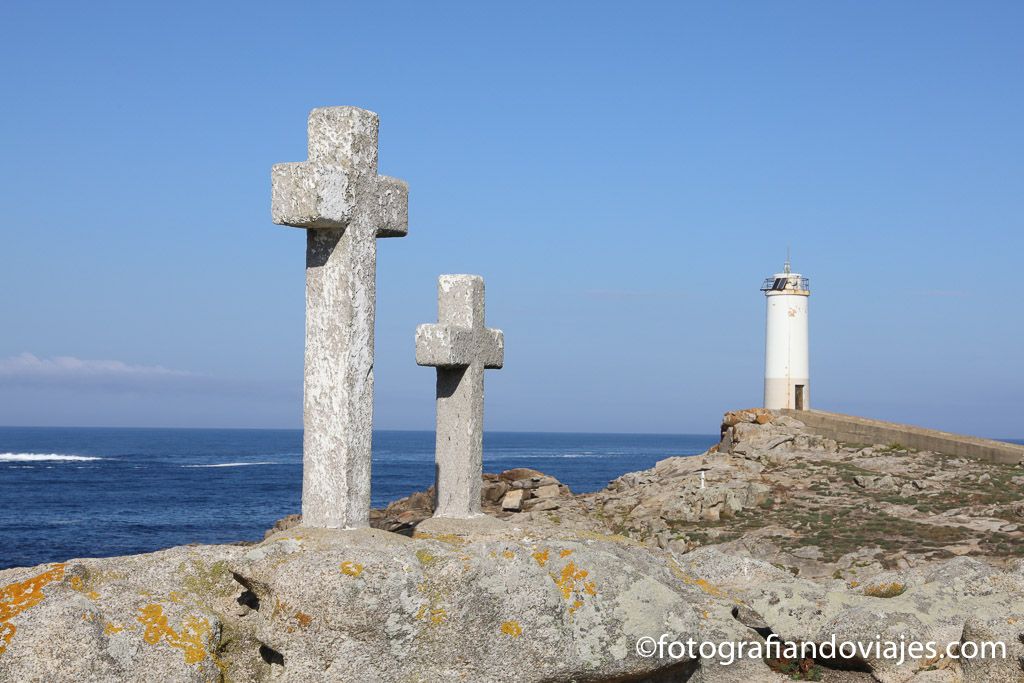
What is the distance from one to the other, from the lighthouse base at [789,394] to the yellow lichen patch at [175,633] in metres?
35.6

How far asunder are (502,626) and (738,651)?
2.05 meters

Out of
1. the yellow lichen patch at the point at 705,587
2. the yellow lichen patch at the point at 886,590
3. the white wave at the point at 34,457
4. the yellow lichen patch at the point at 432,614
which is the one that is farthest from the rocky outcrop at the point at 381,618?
the white wave at the point at 34,457

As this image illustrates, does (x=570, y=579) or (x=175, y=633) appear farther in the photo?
(x=570, y=579)

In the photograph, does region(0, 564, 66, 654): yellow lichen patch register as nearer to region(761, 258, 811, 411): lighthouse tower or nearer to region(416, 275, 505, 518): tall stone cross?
region(416, 275, 505, 518): tall stone cross

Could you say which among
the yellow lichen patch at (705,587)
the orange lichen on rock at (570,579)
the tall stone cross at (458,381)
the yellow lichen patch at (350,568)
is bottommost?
the yellow lichen patch at (705,587)

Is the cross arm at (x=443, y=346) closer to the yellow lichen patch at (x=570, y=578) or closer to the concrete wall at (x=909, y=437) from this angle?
the yellow lichen patch at (x=570, y=578)

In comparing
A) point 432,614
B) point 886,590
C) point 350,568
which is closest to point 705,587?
point 886,590

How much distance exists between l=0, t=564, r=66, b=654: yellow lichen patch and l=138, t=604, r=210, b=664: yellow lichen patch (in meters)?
0.57

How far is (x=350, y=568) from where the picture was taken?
20.5 feet

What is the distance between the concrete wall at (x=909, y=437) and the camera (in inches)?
1108

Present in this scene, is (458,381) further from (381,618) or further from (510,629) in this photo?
(381,618)

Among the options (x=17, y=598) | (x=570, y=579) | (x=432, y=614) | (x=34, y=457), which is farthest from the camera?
(x=34, y=457)

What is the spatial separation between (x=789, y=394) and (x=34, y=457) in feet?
310

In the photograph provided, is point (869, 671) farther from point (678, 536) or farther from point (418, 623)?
point (678, 536)
